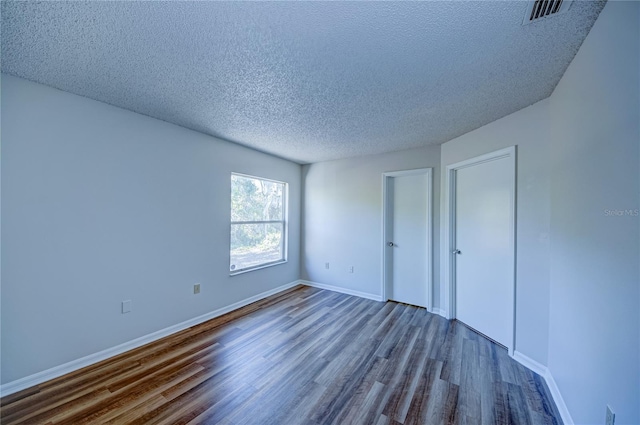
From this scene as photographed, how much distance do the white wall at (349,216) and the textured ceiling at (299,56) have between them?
4.48 feet

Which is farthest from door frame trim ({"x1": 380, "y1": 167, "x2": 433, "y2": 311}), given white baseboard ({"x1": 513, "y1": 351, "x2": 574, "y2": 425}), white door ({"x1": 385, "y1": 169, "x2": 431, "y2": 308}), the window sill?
the window sill

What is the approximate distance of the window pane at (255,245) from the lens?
3537 millimetres

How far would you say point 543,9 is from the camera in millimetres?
1159

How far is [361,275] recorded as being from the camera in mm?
4039

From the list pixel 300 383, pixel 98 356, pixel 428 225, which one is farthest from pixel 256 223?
pixel 428 225

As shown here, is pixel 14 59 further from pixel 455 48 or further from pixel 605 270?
pixel 605 270

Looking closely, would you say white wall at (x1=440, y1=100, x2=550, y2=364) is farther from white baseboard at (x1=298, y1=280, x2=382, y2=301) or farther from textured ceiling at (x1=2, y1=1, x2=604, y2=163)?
white baseboard at (x1=298, y1=280, x2=382, y2=301)

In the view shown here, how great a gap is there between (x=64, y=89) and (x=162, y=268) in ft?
6.07

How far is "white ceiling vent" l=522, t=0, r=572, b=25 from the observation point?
3.66ft

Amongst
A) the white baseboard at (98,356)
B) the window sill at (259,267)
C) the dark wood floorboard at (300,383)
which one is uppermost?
the window sill at (259,267)

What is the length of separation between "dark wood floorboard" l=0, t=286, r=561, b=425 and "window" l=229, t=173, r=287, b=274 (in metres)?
1.11

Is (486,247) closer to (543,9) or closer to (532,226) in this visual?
(532,226)

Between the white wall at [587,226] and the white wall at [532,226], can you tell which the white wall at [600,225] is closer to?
the white wall at [587,226]

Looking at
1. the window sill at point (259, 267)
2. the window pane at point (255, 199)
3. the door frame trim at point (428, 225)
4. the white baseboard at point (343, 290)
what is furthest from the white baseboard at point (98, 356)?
the door frame trim at point (428, 225)
